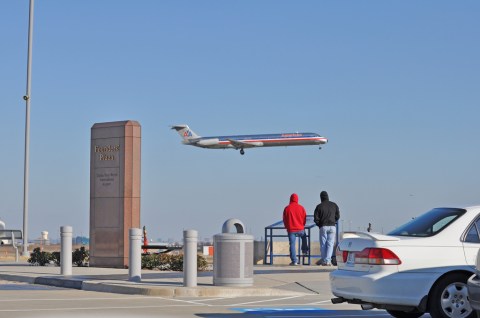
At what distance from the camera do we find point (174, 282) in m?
19.4

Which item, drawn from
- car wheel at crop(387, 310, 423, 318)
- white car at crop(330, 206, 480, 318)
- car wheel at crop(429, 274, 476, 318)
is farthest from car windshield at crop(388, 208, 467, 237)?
car wheel at crop(387, 310, 423, 318)

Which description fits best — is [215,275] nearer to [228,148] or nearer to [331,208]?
[331,208]

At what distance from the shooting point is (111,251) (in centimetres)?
2717

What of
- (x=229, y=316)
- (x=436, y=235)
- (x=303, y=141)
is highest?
(x=303, y=141)

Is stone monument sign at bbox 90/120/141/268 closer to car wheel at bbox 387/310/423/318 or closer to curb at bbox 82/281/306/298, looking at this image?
curb at bbox 82/281/306/298

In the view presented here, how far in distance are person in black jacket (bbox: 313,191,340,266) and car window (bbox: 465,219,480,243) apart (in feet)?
39.6

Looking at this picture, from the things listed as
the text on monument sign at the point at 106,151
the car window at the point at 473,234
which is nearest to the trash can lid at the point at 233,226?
the car window at the point at 473,234

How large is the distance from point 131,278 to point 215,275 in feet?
6.73

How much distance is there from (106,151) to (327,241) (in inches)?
258

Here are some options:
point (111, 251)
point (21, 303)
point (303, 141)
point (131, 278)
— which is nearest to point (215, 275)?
point (131, 278)

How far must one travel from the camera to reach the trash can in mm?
18297

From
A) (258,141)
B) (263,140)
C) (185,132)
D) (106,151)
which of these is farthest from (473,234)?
(185,132)

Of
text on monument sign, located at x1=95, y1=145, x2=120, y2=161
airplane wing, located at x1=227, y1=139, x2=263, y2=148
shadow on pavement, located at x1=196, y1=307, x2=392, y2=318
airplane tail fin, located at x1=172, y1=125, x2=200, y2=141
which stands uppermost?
airplane tail fin, located at x1=172, y1=125, x2=200, y2=141

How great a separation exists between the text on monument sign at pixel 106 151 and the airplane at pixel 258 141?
260 feet
